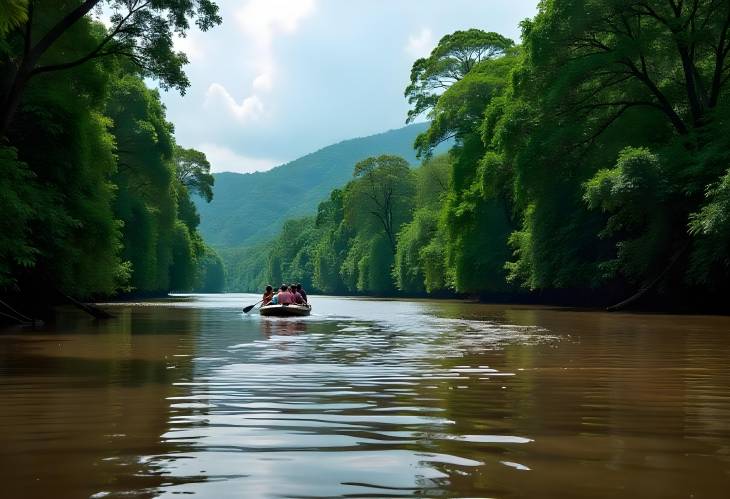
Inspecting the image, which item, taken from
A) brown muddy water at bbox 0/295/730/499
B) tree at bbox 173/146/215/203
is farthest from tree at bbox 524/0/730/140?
tree at bbox 173/146/215/203

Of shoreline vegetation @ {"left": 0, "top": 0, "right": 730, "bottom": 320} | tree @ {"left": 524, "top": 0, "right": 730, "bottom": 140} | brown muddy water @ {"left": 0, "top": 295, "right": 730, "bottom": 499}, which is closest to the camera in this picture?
brown muddy water @ {"left": 0, "top": 295, "right": 730, "bottom": 499}

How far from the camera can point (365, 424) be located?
7301 mm

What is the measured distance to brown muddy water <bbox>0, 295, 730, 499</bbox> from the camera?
513 cm

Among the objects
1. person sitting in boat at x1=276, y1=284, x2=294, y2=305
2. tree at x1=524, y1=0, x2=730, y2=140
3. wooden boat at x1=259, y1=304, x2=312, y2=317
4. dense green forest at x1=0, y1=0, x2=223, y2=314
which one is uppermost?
tree at x1=524, y1=0, x2=730, y2=140

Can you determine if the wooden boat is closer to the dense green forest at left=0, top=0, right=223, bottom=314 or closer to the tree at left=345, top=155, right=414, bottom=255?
the dense green forest at left=0, top=0, right=223, bottom=314

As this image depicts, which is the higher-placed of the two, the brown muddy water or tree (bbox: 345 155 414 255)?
tree (bbox: 345 155 414 255)

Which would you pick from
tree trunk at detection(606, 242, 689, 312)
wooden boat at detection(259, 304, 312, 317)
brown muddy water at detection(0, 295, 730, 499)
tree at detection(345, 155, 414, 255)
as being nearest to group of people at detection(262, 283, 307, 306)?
wooden boat at detection(259, 304, 312, 317)

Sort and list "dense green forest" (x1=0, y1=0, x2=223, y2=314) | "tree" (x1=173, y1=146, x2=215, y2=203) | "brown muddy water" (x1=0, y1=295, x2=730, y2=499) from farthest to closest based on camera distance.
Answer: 1. "tree" (x1=173, y1=146, x2=215, y2=203)
2. "dense green forest" (x1=0, y1=0, x2=223, y2=314)
3. "brown muddy water" (x1=0, y1=295, x2=730, y2=499)

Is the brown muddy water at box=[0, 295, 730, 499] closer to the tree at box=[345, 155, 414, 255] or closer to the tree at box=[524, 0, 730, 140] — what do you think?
the tree at box=[524, 0, 730, 140]

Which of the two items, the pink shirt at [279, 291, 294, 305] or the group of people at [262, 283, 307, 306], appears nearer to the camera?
the pink shirt at [279, 291, 294, 305]

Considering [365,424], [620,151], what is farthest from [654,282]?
[365,424]

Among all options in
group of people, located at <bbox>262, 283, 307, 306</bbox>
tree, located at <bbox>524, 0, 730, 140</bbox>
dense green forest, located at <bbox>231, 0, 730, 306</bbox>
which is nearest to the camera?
dense green forest, located at <bbox>231, 0, 730, 306</bbox>

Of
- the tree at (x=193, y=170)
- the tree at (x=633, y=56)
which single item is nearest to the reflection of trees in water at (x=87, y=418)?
the tree at (x=633, y=56)

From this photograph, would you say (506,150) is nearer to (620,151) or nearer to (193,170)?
(620,151)
